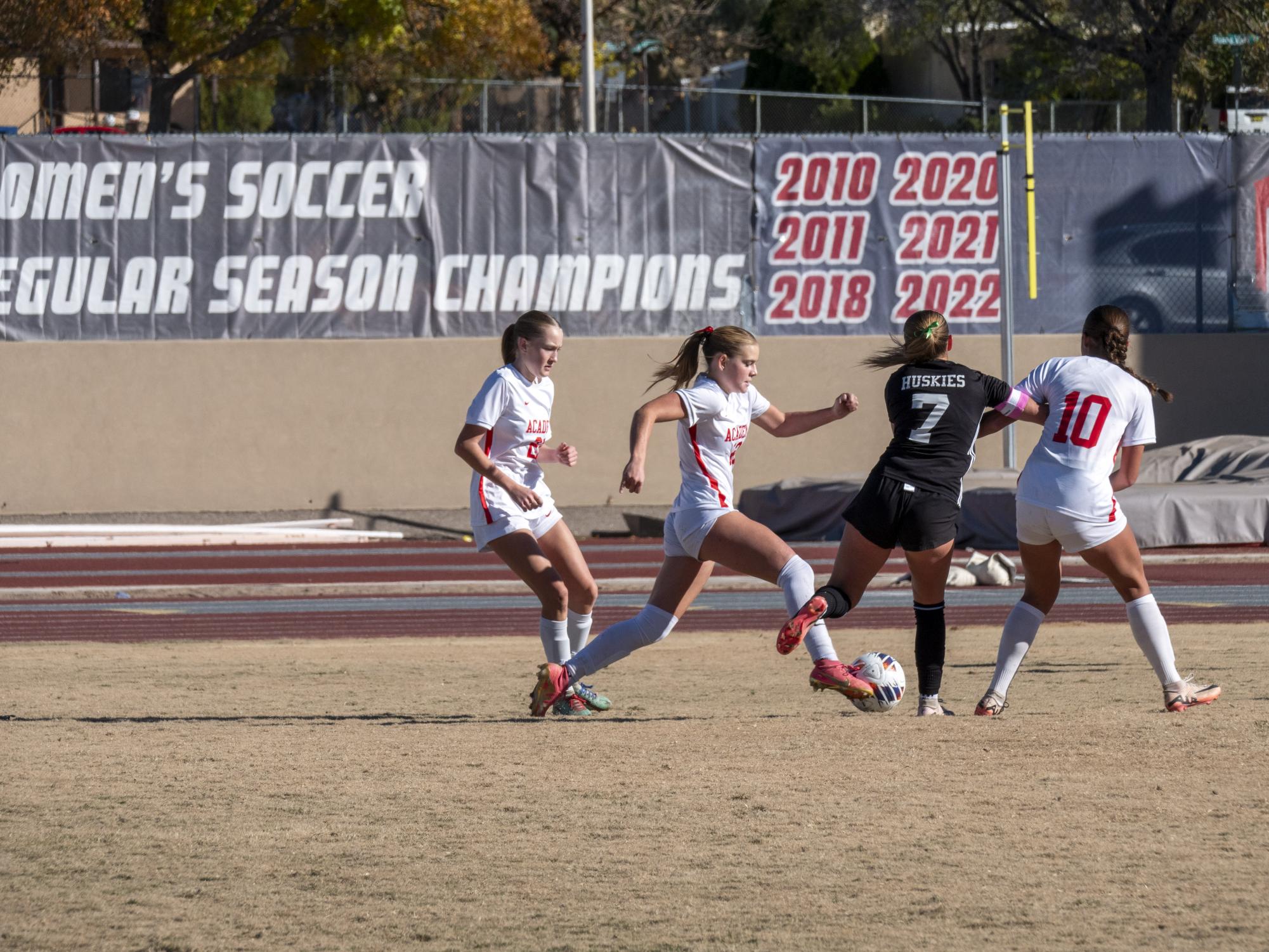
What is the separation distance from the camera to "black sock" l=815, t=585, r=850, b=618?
738 cm

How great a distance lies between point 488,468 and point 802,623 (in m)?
1.63

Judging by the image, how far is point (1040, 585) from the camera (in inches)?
304

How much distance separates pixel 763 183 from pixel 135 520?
8.38m

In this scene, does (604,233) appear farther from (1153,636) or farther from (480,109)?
(1153,636)

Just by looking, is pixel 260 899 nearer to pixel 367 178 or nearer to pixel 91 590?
pixel 91 590

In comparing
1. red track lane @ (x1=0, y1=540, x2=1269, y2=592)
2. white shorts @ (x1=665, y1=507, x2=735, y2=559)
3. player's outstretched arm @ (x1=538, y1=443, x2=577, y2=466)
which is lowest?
red track lane @ (x1=0, y1=540, x2=1269, y2=592)

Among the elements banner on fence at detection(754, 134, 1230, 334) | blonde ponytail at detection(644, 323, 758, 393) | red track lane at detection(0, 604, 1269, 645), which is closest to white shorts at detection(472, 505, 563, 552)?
blonde ponytail at detection(644, 323, 758, 393)

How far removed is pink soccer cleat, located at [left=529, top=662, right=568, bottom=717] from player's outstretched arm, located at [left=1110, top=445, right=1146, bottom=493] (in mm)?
2531

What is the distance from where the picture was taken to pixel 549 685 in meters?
7.90

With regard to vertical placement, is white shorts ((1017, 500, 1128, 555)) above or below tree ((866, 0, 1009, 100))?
below

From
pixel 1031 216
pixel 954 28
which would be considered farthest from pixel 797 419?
pixel 954 28

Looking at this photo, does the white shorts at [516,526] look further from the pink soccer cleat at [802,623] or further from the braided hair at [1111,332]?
the braided hair at [1111,332]

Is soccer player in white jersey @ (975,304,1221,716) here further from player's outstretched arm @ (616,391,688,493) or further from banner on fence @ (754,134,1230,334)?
banner on fence @ (754,134,1230,334)

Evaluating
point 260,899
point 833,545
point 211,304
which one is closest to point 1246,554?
point 833,545
